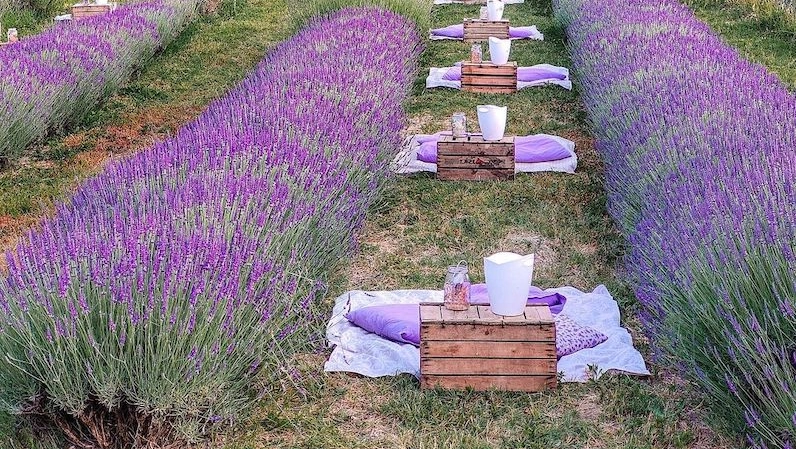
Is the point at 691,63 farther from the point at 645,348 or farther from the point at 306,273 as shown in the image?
the point at 306,273

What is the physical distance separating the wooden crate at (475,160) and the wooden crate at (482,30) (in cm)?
428

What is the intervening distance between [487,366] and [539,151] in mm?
2928

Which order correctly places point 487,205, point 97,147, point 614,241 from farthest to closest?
point 97,147, point 487,205, point 614,241

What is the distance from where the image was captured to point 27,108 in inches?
239

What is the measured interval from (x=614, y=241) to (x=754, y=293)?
75.2 inches

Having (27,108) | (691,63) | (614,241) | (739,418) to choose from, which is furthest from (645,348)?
(27,108)

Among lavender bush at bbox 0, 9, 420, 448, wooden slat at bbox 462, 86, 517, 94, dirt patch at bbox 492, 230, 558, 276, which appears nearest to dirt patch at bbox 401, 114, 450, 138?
wooden slat at bbox 462, 86, 517, 94

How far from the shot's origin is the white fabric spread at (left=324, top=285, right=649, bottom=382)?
3.40m

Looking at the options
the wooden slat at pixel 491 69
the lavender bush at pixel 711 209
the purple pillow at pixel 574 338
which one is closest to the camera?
the lavender bush at pixel 711 209

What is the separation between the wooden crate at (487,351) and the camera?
319cm

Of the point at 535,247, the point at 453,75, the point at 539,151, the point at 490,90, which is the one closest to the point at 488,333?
the point at 535,247

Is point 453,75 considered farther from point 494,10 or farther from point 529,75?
point 494,10

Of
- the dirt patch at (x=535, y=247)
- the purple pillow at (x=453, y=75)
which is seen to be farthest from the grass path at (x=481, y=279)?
the purple pillow at (x=453, y=75)

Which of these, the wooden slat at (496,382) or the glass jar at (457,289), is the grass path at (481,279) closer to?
A: the wooden slat at (496,382)
